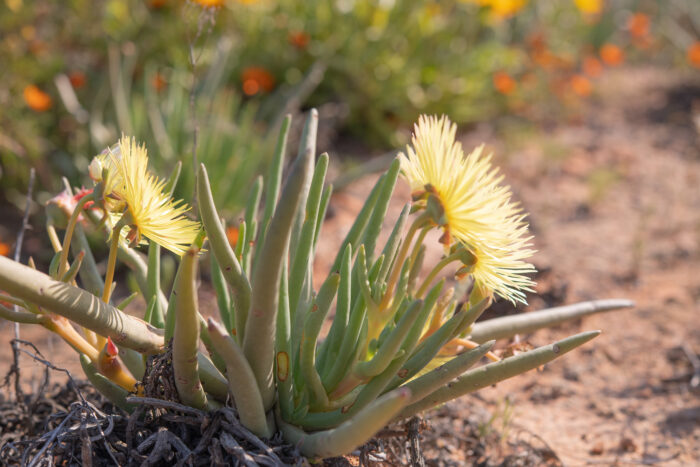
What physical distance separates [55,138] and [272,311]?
9.83ft

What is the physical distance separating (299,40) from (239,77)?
479 millimetres

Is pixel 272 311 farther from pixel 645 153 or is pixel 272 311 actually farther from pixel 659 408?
pixel 645 153

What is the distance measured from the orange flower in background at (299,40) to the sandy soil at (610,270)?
910mm

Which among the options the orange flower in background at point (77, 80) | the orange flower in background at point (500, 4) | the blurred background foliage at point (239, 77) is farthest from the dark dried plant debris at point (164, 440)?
the orange flower in background at point (500, 4)

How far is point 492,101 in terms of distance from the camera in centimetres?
476

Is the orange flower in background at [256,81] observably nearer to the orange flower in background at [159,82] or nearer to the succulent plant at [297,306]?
the orange flower in background at [159,82]

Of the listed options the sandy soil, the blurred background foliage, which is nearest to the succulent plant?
the sandy soil

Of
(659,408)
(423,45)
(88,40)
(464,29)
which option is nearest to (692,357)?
(659,408)

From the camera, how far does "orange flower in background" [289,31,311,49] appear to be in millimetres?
3988

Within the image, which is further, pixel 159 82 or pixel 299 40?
pixel 299 40

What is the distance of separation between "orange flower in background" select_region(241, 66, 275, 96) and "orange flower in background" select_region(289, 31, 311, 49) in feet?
0.84

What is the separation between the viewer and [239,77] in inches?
165

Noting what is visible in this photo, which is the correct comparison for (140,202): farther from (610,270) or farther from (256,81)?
(256,81)

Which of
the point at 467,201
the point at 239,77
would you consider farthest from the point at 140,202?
the point at 239,77
